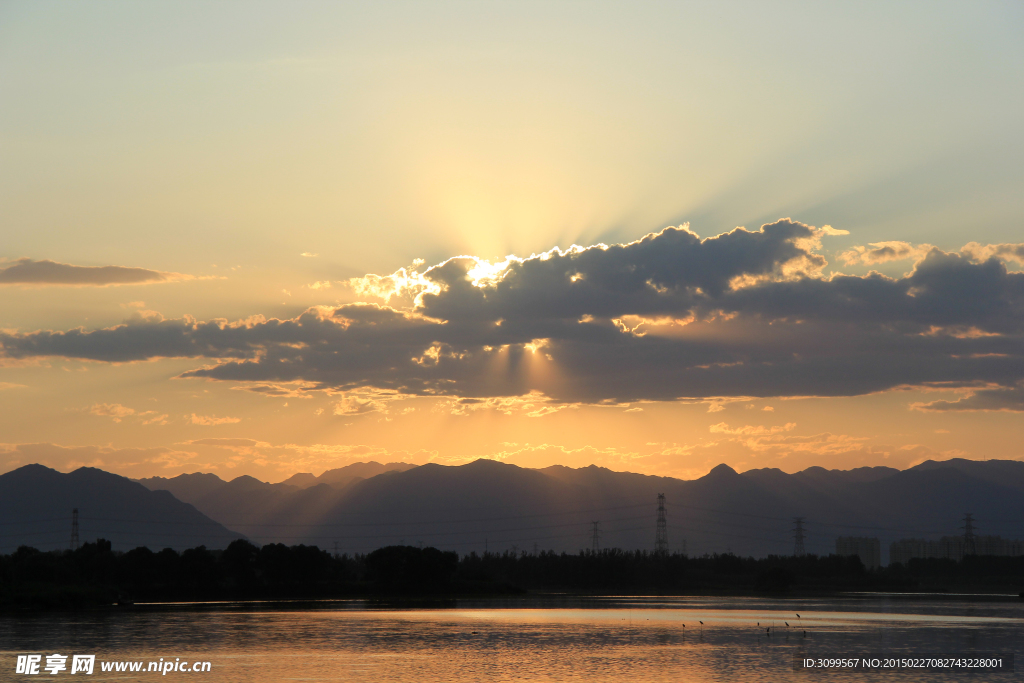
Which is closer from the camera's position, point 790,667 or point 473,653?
point 790,667

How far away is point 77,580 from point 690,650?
119m

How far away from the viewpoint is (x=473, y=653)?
276 feet

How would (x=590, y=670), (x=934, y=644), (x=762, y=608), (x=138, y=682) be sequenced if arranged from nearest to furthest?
(x=138, y=682) → (x=590, y=670) → (x=934, y=644) → (x=762, y=608)

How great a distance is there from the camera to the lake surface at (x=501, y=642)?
71.4m

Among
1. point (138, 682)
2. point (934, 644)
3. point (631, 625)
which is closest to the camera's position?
point (138, 682)

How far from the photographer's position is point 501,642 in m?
93.2

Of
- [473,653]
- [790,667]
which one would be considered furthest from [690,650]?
[473,653]

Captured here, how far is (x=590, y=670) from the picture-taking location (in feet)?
240

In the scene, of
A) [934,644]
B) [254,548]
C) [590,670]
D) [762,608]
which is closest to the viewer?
[590,670]

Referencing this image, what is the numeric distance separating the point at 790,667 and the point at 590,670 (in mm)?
15682

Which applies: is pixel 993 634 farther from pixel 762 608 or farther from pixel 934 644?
pixel 762 608

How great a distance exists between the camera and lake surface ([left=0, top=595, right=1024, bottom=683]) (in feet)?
234

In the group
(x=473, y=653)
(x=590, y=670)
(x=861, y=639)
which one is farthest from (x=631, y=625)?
(x=590, y=670)

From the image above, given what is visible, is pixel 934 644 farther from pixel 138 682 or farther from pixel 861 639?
pixel 138 682
